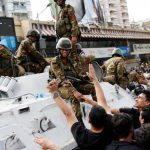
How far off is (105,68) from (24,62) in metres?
2.37

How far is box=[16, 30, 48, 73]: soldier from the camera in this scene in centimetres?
726

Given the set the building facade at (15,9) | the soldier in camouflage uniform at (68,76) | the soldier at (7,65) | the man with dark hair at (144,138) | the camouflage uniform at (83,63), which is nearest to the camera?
the man with dark hair at (144,138)

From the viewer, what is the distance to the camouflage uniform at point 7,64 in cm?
671

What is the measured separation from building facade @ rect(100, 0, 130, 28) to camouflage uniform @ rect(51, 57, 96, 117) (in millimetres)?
→ 93029

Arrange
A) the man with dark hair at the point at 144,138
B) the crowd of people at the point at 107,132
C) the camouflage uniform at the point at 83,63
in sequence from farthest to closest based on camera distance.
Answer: the camouflage uniform at the point at 83,63, the crowd of people at the point at 107,132, the man with dark hair at the point at 144,138

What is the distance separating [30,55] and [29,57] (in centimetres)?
4

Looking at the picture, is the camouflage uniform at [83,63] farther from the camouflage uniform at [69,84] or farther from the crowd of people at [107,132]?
the crowd of people at [107,132]

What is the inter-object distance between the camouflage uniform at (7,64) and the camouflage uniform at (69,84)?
0.80m

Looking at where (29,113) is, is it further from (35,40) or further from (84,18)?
(84,18)

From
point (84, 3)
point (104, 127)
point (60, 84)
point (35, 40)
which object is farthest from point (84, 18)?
point (104, 127)

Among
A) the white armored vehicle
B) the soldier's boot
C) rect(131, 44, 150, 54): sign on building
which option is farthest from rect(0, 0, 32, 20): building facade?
the white armored vehicle

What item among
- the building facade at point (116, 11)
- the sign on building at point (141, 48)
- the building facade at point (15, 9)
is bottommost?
the sign on building at point (141, 48)

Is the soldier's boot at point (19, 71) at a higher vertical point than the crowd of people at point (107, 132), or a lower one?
higher

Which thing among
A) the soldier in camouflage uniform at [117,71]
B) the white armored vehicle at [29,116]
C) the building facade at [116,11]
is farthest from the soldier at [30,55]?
the building facade at [116,11]
